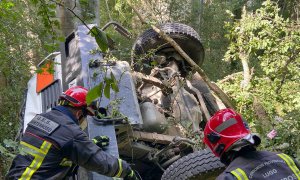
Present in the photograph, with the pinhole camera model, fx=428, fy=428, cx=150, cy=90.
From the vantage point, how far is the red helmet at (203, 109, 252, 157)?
2154 millimetres

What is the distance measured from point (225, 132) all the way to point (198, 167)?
59.4 inches

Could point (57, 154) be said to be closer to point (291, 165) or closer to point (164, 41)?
point (291, 165)

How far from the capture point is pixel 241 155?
83.7 inches

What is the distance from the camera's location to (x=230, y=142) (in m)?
2.15

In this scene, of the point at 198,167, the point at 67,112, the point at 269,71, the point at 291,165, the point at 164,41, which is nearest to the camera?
the point at 291,165

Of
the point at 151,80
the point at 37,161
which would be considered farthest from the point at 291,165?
the point at 151,80

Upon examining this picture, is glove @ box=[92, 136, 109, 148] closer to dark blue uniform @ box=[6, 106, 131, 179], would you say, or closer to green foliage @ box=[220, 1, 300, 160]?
dark blue uniform @ box=[6, 106, 131, 179]

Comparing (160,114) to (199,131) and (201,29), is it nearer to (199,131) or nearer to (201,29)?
(199,131)

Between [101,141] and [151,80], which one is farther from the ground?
[151,80]

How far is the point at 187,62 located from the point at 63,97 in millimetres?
2748

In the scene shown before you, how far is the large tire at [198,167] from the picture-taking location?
359 centimetres

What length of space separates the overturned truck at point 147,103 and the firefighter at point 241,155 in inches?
49.4

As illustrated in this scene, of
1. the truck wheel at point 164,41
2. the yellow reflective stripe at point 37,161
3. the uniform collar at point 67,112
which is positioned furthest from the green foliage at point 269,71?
the yellow reflective stripe at point 37,161

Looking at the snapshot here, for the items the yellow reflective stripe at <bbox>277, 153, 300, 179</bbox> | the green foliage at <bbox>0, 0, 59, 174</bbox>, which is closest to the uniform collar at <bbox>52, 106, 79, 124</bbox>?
the yellow reflective stripe at <bbox>277, 153, 300, 179</bbox>
